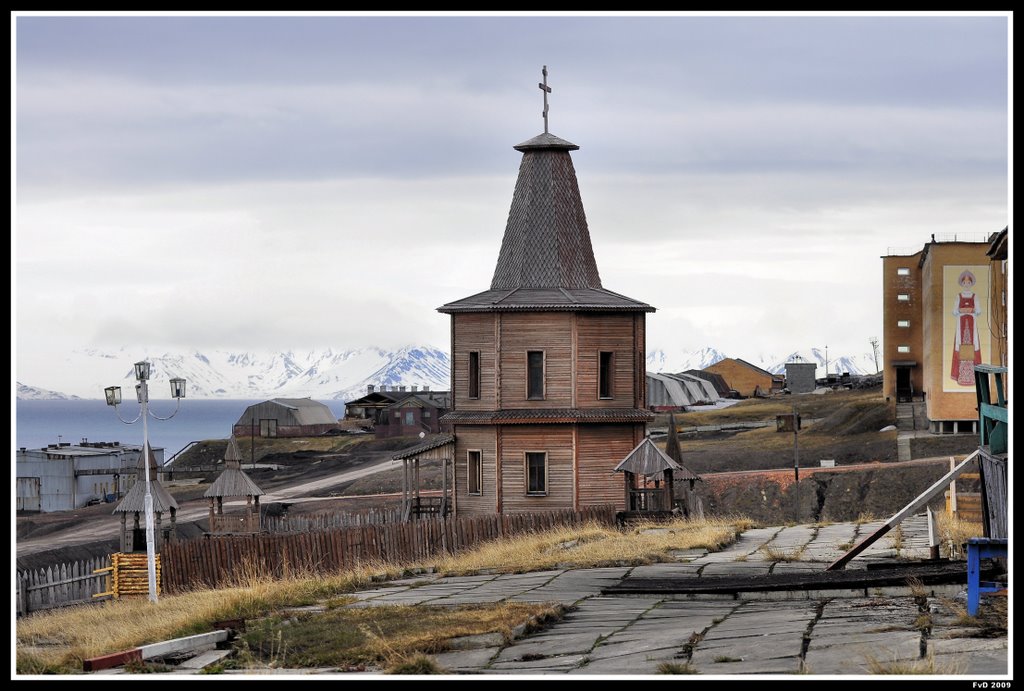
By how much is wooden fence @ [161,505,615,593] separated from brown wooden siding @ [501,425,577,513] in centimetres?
911

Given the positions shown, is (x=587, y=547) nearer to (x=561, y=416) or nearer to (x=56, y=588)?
(x=56, y=588)

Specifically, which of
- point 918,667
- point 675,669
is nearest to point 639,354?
point 675,669

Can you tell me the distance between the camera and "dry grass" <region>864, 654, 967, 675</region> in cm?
1142

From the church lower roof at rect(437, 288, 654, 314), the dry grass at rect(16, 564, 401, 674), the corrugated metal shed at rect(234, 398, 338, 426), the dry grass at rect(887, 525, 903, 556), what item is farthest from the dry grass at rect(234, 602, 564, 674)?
the corrugated metal shed at rect(234, 398, 338, 426)

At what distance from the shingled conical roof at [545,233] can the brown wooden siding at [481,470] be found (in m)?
3.68

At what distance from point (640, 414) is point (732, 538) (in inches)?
446

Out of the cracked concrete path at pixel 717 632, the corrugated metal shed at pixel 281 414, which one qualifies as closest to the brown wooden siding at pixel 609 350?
the cracked concrete path at pixel 717 632

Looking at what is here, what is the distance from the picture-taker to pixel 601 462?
38.4m

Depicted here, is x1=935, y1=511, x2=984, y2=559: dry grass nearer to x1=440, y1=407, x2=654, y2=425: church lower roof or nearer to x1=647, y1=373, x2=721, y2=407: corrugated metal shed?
x1=440, y1=407, x2=654, y2=425: church lower roof

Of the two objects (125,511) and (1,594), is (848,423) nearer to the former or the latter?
(125,511)

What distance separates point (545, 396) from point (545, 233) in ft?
16.8

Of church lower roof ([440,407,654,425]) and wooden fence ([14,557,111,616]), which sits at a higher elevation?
church lower roof ([440,407,654,425])

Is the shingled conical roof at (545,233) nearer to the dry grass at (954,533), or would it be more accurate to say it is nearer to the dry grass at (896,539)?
the dry grass at (896,539)
